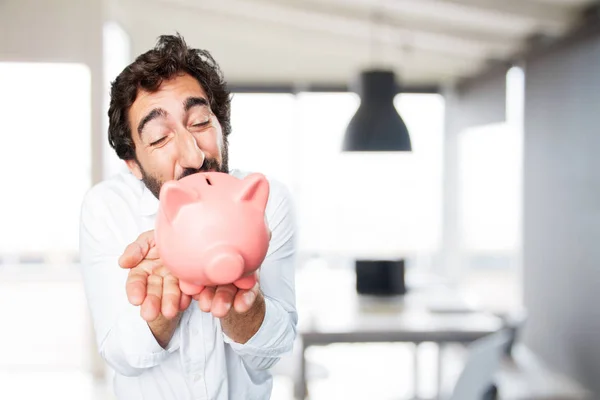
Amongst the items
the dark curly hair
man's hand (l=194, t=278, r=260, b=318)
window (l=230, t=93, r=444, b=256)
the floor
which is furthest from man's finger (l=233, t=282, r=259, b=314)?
window (l=230, t=93, r=444, b=256)

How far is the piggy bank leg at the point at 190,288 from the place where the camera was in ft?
3.41

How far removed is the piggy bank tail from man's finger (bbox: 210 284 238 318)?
0.26 feet

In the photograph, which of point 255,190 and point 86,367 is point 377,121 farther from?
point 255,190

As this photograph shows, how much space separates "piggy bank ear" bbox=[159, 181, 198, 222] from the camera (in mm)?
990

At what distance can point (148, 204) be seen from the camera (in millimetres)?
1492

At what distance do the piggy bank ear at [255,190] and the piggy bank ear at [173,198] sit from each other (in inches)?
2.8

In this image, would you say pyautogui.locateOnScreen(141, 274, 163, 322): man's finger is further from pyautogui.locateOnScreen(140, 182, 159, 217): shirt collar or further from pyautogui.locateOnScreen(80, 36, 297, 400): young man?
pyautogui.locateOnScreen(140, 182, 159, 217): shirt collar

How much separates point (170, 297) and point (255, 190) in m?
0.22

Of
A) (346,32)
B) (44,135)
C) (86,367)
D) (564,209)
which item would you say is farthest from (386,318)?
(346,32)

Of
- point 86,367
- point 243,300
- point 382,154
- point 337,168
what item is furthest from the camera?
point 337,168

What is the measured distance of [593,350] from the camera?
198 inches

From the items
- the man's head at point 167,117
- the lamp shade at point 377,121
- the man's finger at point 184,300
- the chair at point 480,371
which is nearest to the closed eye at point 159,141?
the man's head at point 167,117

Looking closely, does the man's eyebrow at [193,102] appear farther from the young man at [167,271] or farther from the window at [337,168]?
the window at [337,168]

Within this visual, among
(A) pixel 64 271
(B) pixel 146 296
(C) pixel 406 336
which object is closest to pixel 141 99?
(B) pixel 146 296
